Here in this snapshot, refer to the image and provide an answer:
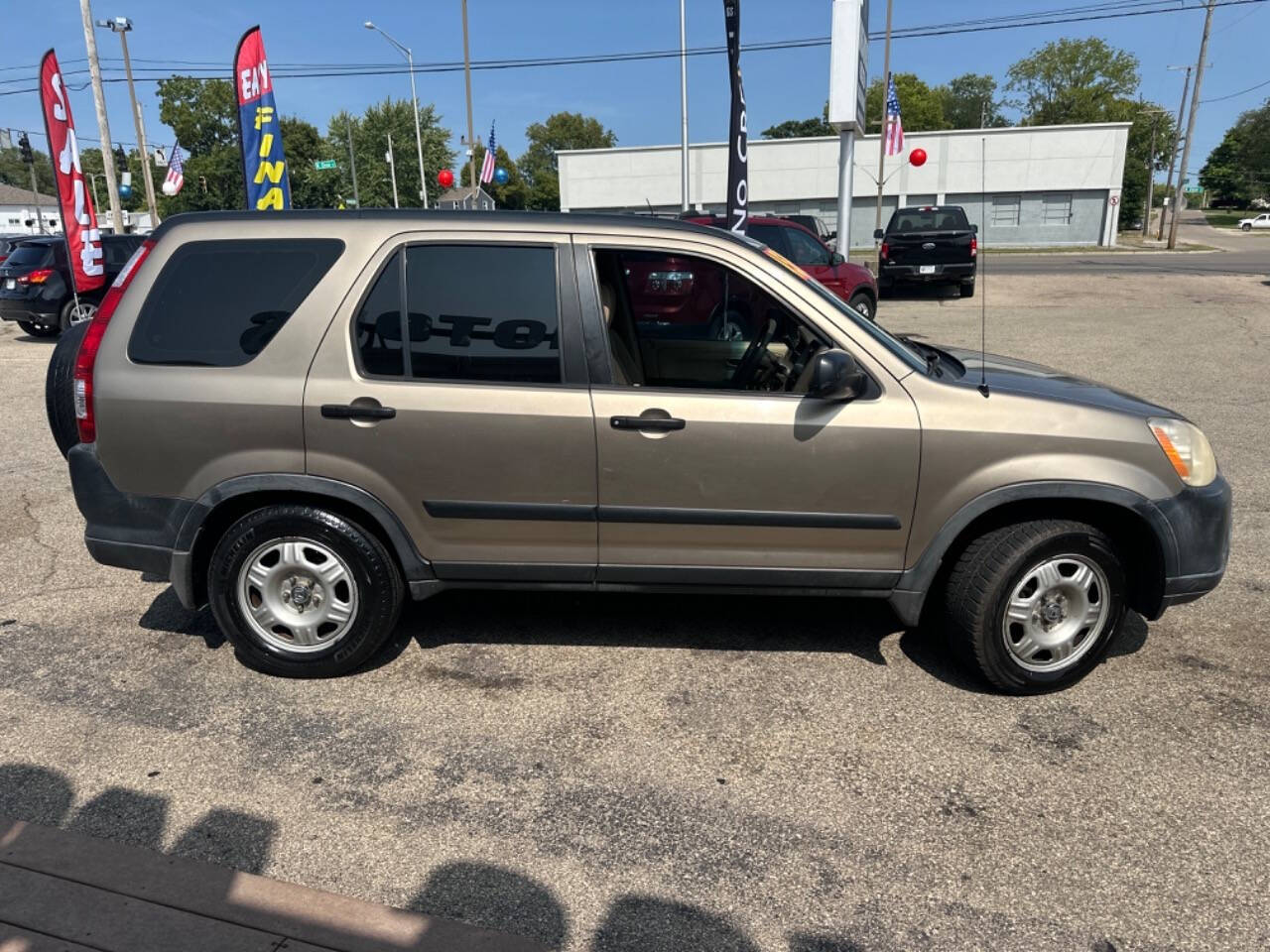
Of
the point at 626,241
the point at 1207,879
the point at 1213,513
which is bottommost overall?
the point at 1207,879

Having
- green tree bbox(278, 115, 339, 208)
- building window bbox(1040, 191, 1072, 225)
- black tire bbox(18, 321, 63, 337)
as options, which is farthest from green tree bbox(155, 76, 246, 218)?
black tire bbox(18, 321, 63, 337)

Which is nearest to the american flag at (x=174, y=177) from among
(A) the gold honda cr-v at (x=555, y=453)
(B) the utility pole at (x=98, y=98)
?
(B) the utility pole at (x=98, y=98)

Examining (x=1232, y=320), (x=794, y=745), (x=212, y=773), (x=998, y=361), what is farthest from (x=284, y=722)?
(x=1232, y=320)

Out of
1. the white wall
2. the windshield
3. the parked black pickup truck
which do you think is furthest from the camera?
the white wall

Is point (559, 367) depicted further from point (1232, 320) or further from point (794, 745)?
point (1232, 320)

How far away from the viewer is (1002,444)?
3.33 metres

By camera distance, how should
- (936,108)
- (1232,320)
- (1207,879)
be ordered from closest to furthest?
(1207,879) < (1232,320) < (936,108)

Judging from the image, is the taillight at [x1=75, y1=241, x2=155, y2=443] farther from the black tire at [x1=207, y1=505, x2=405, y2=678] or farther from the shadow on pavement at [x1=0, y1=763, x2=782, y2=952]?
the shadow on pavement at [x1=0, y1=763, x2=782, y2=952]

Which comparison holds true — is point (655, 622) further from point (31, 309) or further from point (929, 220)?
point (929, 220)

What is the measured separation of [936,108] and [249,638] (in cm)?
9011

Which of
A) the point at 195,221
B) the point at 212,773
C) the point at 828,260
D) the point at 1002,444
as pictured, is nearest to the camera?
the point at 212,773

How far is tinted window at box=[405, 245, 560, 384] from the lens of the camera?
343 centimetres

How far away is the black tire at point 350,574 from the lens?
3516 mm

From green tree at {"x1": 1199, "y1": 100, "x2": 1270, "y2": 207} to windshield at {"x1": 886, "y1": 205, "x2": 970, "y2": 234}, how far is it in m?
86.1
